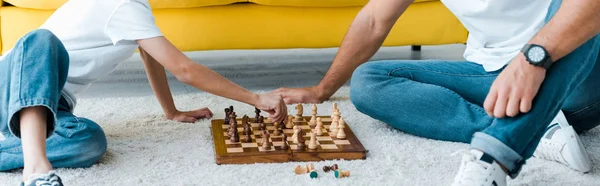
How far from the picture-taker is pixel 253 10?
2.68 m

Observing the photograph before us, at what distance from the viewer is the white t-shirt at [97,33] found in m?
1.74

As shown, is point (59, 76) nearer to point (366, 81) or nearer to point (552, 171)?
point (366, 81)

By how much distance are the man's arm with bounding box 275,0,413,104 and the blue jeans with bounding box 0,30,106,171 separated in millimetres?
765

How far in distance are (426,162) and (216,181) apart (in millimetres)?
516

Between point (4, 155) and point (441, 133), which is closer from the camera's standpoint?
point (4, 155)

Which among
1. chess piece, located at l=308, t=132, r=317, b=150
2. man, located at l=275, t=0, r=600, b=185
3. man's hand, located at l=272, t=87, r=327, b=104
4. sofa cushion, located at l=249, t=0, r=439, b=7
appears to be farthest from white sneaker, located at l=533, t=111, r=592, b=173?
sofa cushion, located at l=249, t=0, r=439, b=7

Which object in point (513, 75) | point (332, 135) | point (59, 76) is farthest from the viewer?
point (332, 135)

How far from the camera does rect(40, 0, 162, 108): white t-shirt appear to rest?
1741mm

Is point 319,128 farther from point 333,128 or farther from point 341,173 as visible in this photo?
point 341,173

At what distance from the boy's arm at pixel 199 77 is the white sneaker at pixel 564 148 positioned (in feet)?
2.15

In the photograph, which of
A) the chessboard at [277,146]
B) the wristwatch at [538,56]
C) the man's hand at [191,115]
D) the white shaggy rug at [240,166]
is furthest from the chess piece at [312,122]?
the wristwatch at [538,56]

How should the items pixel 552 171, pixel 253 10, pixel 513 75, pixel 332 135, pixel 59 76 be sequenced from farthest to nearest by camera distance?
pixel 253 10 → pixel 332 135 → pixel 552 171 → pixel 59 76 → pixel 513 75

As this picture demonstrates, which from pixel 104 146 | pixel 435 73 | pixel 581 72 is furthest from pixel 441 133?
pixel 104 146

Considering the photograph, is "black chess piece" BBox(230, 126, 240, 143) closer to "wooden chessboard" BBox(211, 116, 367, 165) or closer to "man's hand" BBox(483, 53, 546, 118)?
"wooden chessboard" BBox(211, 116, 367, 165)
